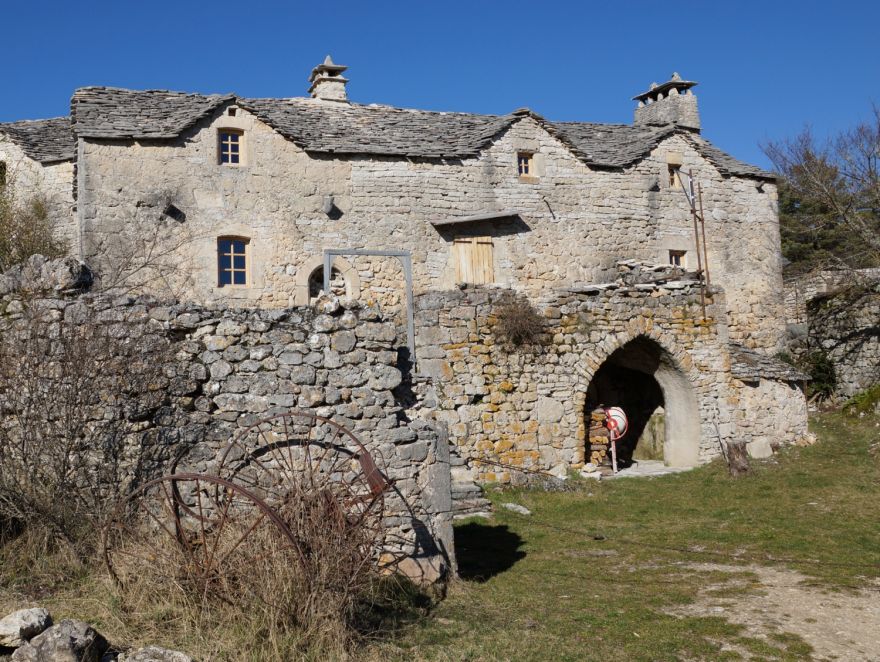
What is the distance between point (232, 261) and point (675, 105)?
14.2m

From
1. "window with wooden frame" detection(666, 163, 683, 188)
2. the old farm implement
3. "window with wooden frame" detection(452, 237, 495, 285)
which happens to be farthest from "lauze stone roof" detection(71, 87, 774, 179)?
the old farm implement

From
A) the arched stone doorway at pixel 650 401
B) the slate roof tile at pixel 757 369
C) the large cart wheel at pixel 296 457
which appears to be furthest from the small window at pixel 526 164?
the large cart wheel at pixel 296 457

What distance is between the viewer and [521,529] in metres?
11.3

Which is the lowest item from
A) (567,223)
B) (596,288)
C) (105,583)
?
(105,583)

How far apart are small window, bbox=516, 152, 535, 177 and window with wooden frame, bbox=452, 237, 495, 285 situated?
220 cm

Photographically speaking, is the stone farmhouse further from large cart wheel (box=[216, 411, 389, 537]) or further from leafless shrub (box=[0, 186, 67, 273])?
large cart wheel (box=[216, 411, 389, 537])

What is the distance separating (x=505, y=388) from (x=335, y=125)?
895cm

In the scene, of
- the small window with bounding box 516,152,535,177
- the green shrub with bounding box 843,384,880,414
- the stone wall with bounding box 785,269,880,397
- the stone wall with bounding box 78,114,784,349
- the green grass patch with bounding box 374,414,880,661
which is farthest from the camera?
the small window with bounding box 516,152,535,177

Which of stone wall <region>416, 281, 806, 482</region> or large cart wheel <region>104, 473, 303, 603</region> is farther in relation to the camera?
stone wall <region>416, 281, 806, 482</region>

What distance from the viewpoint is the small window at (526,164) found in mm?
21047

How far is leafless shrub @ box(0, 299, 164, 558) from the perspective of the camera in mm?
6941

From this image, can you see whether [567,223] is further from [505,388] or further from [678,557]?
[678,557]

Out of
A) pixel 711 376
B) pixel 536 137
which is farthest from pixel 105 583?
pixel 536 137

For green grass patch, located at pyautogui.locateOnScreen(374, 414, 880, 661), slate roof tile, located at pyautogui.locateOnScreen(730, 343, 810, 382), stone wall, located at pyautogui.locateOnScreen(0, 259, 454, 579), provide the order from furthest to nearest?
slate roof tile, located at pyautogui.locateOnScreen(730, 343, 810, 382) < stone wall, located at pyautogui.locateOnScreen(0, 259, 454, 579) < green grass patch, located at pyautogui.locateOnScreen(374, 414, 880, 661)
